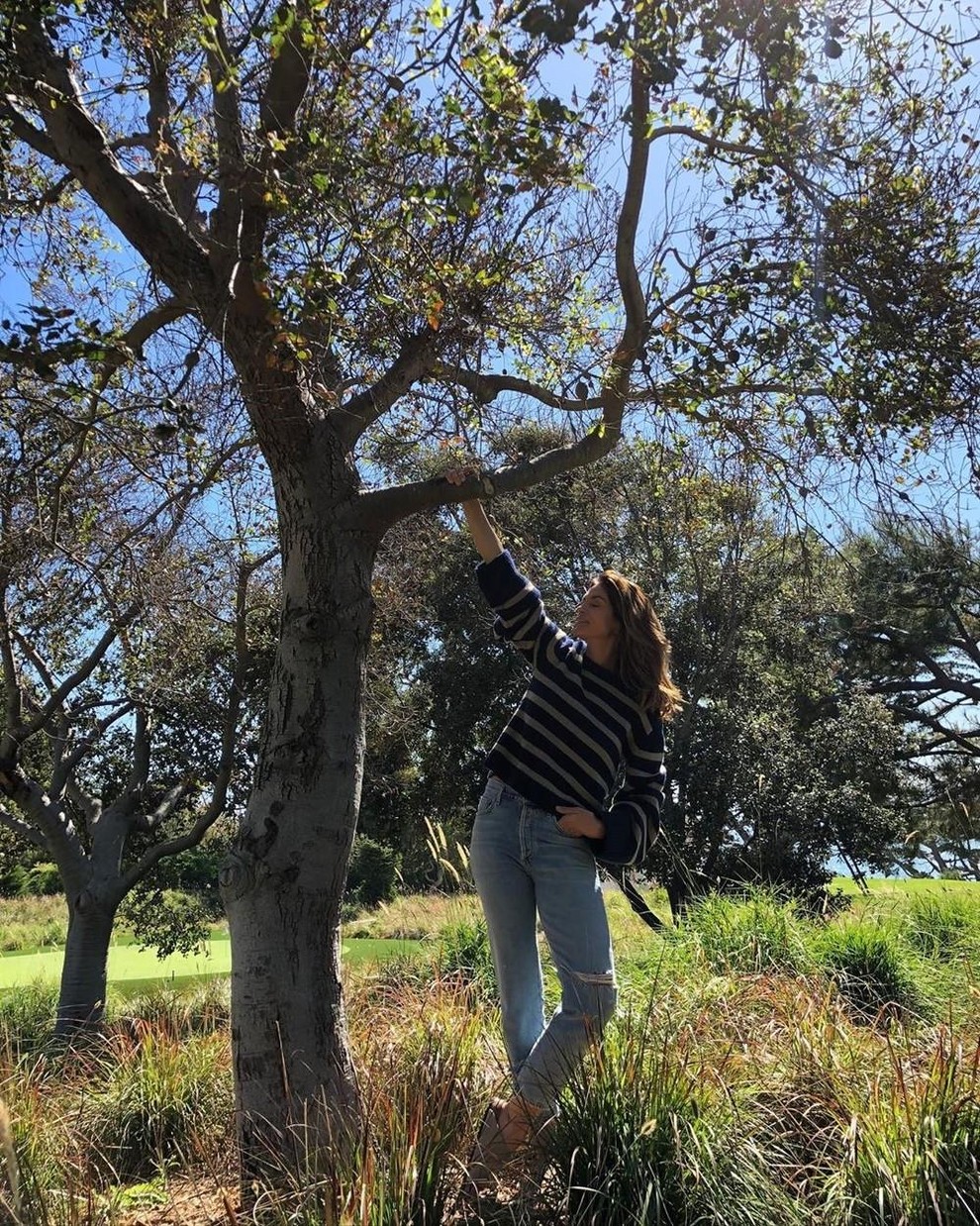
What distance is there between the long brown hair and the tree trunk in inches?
37.4

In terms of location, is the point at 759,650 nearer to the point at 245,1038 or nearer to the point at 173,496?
the point at 173,496

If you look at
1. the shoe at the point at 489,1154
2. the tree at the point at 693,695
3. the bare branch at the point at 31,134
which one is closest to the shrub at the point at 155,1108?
the shoe at the point at 489,1154

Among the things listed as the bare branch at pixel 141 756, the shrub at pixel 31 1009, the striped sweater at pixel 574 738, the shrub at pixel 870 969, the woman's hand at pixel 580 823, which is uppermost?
the bare branch at pixel 141 756

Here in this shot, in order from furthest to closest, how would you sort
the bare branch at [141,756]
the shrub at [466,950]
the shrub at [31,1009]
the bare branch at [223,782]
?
the bare branch at [141,756], the shrub at [31,1009], the bare branch at [223,782], the shrub at [466,950]

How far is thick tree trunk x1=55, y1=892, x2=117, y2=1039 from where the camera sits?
798 cm

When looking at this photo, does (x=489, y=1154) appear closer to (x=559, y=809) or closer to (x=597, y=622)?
(x=559, y=809)

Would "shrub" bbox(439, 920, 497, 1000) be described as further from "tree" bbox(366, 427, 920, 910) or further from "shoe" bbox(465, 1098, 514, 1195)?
"shoe" bbox(465, 1098, 514, 1195)

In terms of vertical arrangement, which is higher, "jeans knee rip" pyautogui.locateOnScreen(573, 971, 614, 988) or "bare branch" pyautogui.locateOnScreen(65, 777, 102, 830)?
"bare branch" pyautogui.locateOnScreen(65, 777, 102, 830)

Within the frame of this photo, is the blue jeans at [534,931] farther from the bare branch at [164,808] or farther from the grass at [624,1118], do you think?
the bare branch at [164,808]

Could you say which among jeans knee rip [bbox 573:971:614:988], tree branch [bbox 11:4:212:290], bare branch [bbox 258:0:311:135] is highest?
bare branch [bbox 258:0:311:135]

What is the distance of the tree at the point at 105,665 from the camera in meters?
5.61

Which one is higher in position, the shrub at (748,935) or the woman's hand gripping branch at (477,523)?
the woman's hand gripping branch at (477,523)

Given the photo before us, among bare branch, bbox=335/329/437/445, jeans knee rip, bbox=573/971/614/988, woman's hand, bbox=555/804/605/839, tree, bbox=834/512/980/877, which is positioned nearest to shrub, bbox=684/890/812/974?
jeans knee rip, bbox=573/971/614/988

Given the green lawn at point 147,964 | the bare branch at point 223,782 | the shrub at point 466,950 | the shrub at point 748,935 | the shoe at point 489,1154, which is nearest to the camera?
the shoe at point 489,1154
